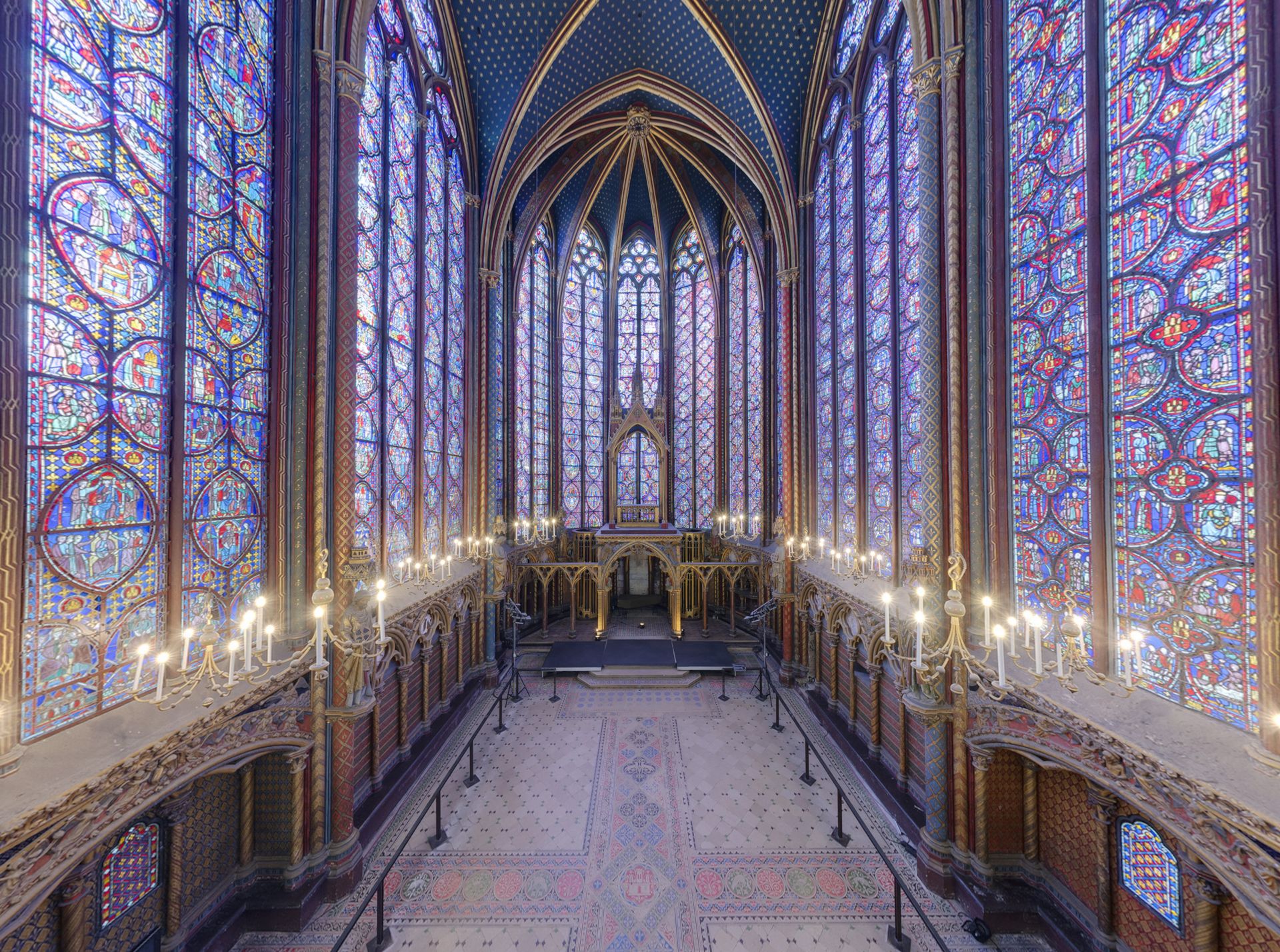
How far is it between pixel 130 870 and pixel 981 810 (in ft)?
29.2

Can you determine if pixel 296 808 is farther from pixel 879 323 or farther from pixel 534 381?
pixel 534 381

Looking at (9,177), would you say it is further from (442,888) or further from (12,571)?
(442,888)

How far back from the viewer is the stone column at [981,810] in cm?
525

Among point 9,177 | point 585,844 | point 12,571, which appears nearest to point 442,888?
point 585,844

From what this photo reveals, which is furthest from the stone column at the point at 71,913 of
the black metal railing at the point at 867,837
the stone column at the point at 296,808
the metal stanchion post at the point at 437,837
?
the black metal railing at the point at 867,837

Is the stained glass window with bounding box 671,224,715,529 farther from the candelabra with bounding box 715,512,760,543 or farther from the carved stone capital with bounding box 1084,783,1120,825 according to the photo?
the carved stone capital with bounding box 1084,783,1120,825

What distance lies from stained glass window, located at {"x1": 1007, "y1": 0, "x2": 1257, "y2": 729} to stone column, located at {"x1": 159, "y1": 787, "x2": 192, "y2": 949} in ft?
30.5

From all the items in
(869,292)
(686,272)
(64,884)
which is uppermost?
(686,272)

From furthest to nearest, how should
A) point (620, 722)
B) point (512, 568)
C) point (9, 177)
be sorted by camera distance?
1. point (512, 568)
2. point (620, 722)
3. point (9, 177)

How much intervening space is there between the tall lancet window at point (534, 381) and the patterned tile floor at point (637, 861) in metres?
8.20

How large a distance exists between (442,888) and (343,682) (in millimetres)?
2874

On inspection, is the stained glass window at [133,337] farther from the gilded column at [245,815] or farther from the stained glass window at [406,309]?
the gilded column at [245,815]

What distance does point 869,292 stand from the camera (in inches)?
342

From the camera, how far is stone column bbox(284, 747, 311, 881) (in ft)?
17.0
